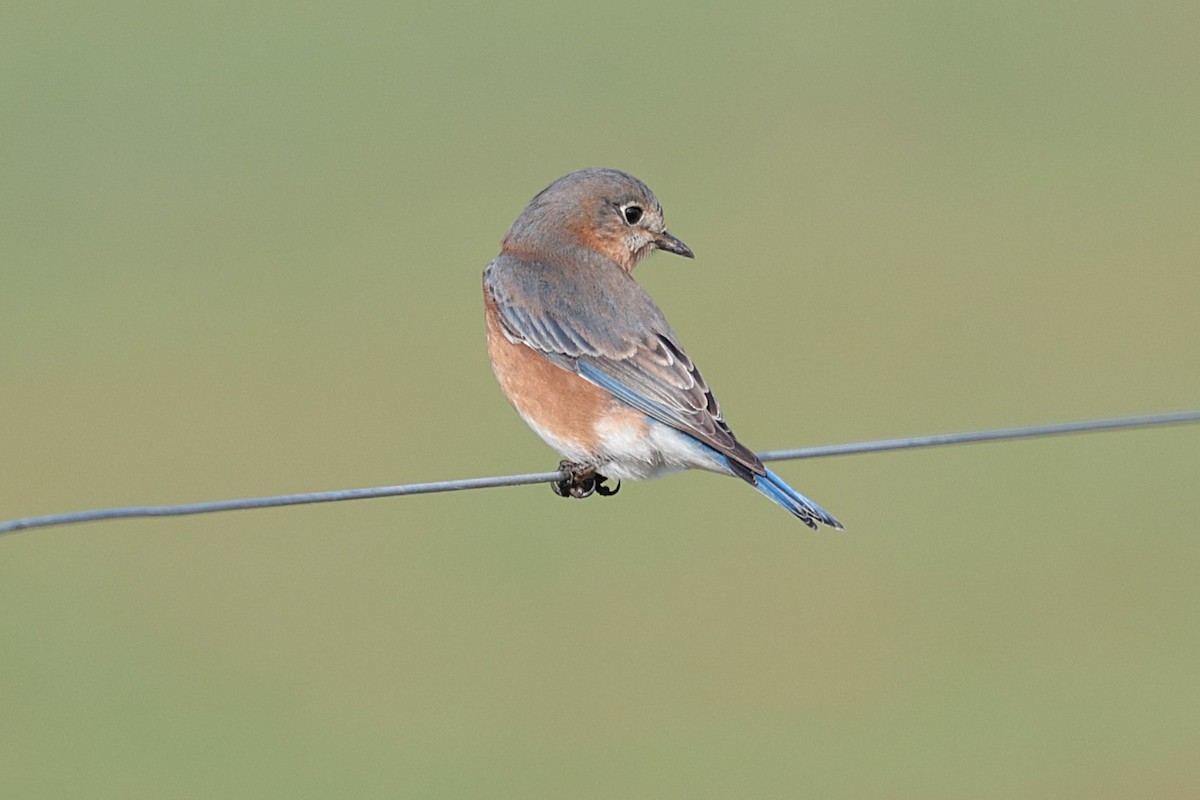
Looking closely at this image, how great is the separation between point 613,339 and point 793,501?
1.06m

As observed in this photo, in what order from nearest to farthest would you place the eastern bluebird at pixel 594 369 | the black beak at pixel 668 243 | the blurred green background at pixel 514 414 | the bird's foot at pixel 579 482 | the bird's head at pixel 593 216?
the eastern bluebird at pixel 594 369 → the bird's foot at pixel 579 482 → the bird's head at pixel 593 216 → the black beak at pixel 668 243 → the blurred green background at pixel 514 414

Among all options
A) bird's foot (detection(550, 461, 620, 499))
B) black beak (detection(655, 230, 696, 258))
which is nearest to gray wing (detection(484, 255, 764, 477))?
bird's foot (detection(550, 461, 620, 499))

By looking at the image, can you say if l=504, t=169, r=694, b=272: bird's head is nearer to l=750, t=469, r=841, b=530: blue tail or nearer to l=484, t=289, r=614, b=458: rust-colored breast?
→ l=484, t=289, r=614, b=458: rust-colored breast

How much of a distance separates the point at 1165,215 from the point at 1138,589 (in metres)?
6.83

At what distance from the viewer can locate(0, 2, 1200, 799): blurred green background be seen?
407 inches

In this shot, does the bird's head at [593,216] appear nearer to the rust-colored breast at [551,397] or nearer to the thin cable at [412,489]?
the rust-colored breast at [551,397]

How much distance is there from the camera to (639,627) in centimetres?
1104

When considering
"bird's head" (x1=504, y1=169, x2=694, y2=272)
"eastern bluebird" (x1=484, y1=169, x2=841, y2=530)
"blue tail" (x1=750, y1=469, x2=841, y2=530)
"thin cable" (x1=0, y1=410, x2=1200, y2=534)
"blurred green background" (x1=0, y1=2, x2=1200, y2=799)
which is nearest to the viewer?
"thin cable" (x1=0, y1=410, x2=1200, y2=534)

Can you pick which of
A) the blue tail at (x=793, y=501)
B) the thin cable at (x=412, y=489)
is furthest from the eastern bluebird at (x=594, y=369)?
the thin cable at (x=412, y=489)

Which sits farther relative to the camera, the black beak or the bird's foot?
the black beak

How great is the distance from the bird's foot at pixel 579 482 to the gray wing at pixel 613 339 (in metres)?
0.34

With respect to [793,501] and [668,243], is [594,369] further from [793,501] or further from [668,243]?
[668,243]

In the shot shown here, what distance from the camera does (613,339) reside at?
22.5 ft

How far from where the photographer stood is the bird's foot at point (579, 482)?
6.83 meters
